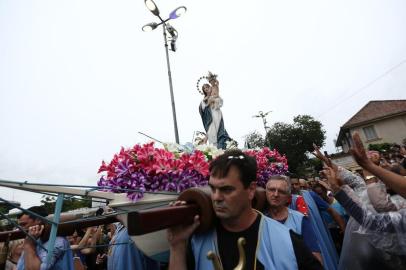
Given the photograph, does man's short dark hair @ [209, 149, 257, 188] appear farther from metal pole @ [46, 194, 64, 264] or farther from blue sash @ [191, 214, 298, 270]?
metal pole @ [46, 194, 64, 264]

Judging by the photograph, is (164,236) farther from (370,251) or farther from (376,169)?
(370,251)

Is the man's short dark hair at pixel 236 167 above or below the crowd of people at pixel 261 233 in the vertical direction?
above

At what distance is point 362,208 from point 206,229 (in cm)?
203

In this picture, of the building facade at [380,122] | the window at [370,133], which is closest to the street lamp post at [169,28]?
the building facade at [380,122]

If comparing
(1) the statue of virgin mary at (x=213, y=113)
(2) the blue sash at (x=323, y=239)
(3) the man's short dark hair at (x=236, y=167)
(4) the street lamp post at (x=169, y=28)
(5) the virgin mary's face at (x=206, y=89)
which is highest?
(4) the street lamp post at (x=169, y=28)

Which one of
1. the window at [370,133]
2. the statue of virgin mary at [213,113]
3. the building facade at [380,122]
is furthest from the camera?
the window at [370,133]

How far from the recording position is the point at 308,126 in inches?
1976

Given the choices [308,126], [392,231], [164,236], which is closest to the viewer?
[164,236]

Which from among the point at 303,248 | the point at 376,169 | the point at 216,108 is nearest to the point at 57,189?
the point at 303,248

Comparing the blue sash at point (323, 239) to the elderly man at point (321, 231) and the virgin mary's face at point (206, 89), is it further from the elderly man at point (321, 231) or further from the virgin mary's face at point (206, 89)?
the virgin mary's face at point (206, 89)

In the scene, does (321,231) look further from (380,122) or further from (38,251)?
(380,122)

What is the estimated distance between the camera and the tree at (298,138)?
4862 centimetres

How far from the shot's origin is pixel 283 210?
11.4 feet

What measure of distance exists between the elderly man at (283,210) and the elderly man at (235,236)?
151 centimetres
